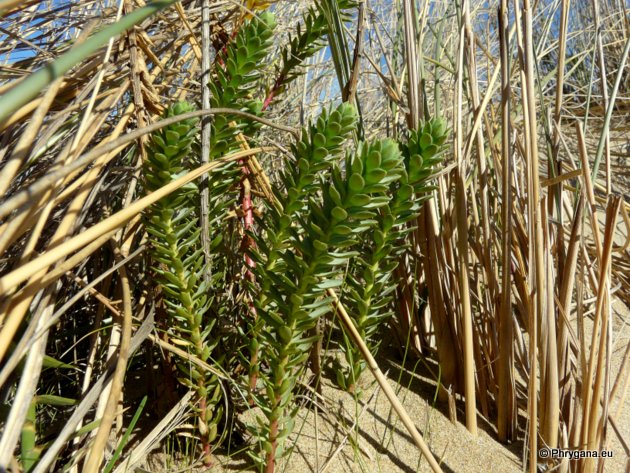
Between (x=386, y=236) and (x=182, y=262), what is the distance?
258mm

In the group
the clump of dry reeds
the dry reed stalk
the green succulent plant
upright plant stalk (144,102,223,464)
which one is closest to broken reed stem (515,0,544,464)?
the clump of dry reeds

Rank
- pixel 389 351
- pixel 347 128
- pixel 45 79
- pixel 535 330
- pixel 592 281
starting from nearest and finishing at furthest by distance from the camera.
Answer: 1. pixel 45 79
2. pixel 347 128
3. pixel 535 330
4. pixel 592 281
5. pixel 389 351

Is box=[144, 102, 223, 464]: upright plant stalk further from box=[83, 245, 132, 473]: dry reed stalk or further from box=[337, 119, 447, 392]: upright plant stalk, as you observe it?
box=[337, 119, 447, 392]: upright plant stalk

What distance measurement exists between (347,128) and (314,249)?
0.43 ft

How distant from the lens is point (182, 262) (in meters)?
0.69

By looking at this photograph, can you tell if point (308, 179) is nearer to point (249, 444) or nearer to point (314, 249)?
point (314, 249)

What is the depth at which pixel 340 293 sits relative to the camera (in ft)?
2.71

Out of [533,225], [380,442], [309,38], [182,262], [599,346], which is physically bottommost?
[380,442]

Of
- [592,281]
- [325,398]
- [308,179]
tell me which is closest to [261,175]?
[308,179]

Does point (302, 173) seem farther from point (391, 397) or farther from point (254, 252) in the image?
point (391, 397)

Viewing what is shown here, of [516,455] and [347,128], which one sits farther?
[516,455]

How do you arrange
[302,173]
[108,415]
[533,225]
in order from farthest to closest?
[533,225] → [302,173] → [108,415]

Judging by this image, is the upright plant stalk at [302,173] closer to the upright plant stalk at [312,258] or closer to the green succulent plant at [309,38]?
the upright plant stalk at [312,258]

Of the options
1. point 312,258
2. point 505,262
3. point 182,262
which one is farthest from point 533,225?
point 182,262
